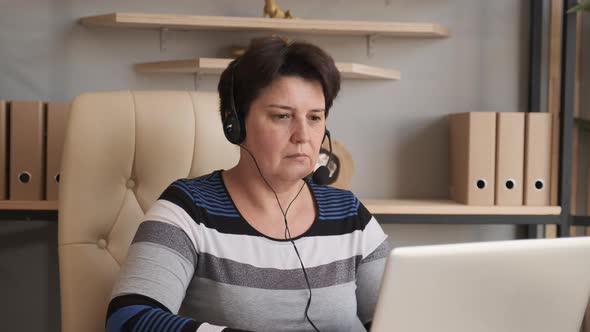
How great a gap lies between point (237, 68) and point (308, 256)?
0.35 meters

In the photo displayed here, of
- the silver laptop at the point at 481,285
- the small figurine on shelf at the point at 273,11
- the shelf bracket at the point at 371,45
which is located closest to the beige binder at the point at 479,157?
the shelf bracket at the point at 371,45

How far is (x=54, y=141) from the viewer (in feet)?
7.22

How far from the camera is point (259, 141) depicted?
4.18 ft

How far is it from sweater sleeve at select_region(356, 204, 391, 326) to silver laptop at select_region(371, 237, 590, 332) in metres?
0.53

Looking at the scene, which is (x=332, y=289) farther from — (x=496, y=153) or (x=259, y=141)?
(x=496, y=153)

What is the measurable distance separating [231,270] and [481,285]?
0.53m

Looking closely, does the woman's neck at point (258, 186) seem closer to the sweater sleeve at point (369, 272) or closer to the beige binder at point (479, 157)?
the sweater sleeve at point (369, 272)

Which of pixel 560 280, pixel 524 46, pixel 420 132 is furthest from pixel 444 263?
pixel 524 46

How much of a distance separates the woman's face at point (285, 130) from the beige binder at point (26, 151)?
3.69 feet

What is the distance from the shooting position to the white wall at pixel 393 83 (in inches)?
97.4

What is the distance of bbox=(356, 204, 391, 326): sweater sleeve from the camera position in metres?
1.34

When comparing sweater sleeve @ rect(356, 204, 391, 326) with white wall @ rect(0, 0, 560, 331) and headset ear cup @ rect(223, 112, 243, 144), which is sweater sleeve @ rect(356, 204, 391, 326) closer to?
headset ear cup @ rect(223, 112, 243, 144)

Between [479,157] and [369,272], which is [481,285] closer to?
[369,272]

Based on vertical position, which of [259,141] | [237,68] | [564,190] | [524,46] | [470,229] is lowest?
[470,229]
